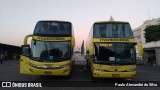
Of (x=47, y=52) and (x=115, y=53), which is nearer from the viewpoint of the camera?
(x=115, y=53)

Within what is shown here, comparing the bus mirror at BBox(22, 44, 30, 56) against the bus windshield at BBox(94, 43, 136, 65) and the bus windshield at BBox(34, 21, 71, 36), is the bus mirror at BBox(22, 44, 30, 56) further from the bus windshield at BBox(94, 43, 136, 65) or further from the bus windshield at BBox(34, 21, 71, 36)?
the bus windshield at BBox(94, 43, 136, 65)

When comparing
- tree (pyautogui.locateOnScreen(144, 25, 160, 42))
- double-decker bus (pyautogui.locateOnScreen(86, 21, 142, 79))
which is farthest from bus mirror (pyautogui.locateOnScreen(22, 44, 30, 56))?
tree (pyautogui.locateOnScreen(144, 25, 160, 42))

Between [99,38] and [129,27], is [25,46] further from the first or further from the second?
[129,27]

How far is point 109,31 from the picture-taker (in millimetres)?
15453

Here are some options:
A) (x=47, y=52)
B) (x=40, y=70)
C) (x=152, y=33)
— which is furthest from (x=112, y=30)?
(x=152, y=33)

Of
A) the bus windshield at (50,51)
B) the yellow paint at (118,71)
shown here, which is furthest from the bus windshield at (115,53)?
the bus windshield at (50,51)

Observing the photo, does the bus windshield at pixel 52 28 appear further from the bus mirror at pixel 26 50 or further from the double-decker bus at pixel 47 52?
the bus mirror at pixel 26 50

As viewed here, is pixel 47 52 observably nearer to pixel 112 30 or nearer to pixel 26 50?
pixel 26 50


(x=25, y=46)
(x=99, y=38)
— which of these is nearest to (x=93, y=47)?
(x=99, y=38)

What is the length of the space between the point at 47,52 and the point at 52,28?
172 cm

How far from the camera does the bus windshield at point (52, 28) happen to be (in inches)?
631

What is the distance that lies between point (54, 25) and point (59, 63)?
2.73m

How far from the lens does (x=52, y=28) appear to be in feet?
53.5

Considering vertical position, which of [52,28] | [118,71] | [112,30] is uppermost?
[52,28]
